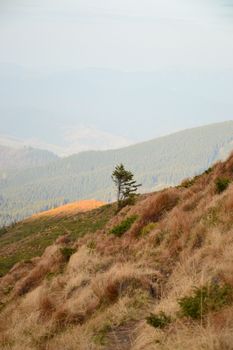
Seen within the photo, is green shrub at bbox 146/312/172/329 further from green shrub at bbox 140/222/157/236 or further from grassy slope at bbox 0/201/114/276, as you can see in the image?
grassy slope at bbox 0/201/114/276

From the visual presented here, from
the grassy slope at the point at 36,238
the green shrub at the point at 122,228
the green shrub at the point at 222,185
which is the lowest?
the grassy slope at the point at 36,238

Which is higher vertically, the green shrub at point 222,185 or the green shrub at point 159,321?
the green shrub at point 222,185

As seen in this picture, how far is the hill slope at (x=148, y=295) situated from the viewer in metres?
6.80

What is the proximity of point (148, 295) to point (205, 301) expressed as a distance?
258 centimetres

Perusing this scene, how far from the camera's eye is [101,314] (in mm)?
9023

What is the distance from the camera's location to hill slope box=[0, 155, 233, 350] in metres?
6.80

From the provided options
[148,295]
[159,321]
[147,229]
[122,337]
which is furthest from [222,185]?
[159,321]

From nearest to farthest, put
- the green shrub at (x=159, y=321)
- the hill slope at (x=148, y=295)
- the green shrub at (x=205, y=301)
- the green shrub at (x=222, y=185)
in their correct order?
the hill slope at (x=148, y=295) → the green shrub at (x=205, y=301) → the green shrub at (x=159, y=321) → the green shrub at (x=222, y=185)

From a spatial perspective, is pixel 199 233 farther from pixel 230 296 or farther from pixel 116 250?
pixel 230 296

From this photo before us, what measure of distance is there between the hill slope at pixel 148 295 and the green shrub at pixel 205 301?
2 cm

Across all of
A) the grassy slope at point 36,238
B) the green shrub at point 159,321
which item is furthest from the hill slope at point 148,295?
the grassy slope at point 36,238

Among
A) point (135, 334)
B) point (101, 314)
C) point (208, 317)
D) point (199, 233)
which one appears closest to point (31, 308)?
point (101, 314)

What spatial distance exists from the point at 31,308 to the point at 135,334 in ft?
12.9

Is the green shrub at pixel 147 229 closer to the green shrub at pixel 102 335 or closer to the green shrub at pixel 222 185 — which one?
the green shrub at pixel 222 185
